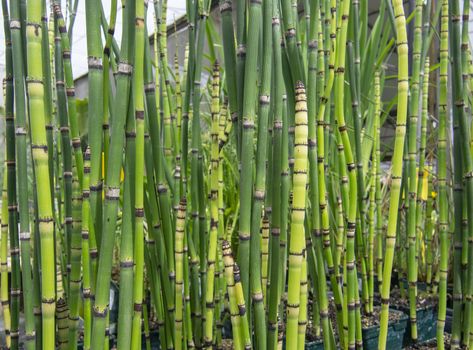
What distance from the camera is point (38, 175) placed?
0.43 m

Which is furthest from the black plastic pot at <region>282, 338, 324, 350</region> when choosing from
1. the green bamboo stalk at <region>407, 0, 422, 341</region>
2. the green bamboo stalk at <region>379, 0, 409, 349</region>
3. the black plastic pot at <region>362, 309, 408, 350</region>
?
the green bamboo stalk at <region>379, 0, 409, 349</region>

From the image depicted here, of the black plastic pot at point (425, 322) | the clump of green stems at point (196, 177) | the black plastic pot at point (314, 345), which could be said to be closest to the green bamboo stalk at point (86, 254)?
the clump of green stems at point (196, 177)

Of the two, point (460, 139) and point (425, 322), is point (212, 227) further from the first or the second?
point (425, 322)

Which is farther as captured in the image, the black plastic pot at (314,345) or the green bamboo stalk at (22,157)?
the black plastic pot at (314,345)

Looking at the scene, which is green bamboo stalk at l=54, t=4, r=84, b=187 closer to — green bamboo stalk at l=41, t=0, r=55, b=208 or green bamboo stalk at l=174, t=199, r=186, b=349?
green bamboo stalk at l=41, t=0, r=55, b=208

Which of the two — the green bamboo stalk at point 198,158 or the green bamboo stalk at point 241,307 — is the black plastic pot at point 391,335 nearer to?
the green bamboo stalk at point 198,158

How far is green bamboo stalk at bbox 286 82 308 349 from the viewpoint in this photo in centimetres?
47

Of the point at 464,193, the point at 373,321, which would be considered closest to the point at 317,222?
the point at 464,193

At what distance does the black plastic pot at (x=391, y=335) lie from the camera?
1.16 m

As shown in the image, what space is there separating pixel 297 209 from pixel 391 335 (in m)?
0.89

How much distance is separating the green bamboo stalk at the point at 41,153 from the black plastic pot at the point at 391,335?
897 millimetres

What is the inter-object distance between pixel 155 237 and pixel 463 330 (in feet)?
1.99

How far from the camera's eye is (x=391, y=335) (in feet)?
3.97

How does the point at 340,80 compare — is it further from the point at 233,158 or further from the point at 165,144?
the point at 233,158
